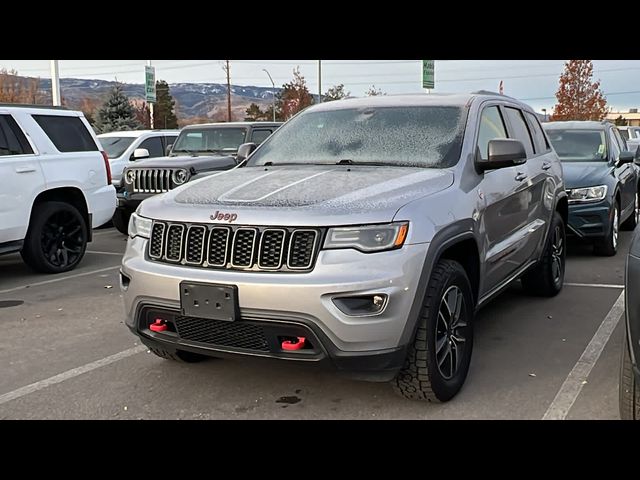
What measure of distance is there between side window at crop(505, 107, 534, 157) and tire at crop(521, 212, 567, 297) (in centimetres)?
75

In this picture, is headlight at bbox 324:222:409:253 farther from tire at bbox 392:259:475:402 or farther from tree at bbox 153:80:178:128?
tree at bbox 153:80:178:128

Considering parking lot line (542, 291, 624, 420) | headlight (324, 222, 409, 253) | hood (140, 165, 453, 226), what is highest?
hood (140, 165, 453, 226)

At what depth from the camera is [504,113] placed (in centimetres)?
532

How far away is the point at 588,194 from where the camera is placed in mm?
8102

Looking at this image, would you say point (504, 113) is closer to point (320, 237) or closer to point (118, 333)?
point (320, 237)

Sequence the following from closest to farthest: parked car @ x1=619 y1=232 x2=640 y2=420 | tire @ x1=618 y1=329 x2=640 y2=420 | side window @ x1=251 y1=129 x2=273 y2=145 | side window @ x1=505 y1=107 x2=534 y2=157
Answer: parked car @ x1=619 y1=232 x2=640 y2=420 → tire @ x1=618 y1=329 x2=640 y2=420 → side window @ x1=505 y1=107 x2=534 y2=157 → side window @ x1=251 y1=129 x2=273 y2=145

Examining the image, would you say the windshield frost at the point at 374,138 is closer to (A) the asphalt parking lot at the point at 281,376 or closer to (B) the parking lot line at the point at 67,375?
(A) the asphalt parking lot at the point at 281,376

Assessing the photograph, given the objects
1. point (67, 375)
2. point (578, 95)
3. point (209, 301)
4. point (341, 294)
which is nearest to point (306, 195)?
point (341, 294)

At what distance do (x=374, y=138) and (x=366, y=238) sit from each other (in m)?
1.49

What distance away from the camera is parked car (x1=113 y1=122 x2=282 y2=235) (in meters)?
9.35

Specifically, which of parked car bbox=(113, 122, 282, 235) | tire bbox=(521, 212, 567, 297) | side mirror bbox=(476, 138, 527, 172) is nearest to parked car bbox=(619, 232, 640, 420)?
side mirror bbox=(476, 138, 527, 172)

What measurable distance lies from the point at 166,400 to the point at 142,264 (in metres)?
0.86

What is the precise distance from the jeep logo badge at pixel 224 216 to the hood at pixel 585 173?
585cm
